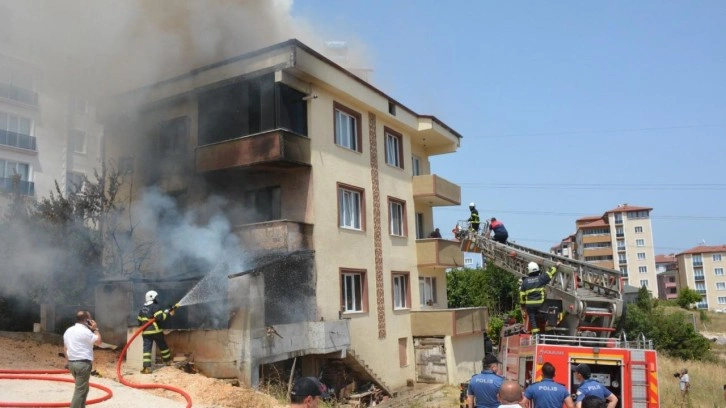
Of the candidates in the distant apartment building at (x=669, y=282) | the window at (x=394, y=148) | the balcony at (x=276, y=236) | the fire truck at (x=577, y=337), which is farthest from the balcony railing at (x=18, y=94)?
the distant apartment building at (x=669, y=282)

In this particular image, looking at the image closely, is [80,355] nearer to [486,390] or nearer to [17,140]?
[486,390]

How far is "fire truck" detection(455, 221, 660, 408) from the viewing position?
32.7ft

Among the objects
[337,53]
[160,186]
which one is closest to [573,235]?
[337,53]

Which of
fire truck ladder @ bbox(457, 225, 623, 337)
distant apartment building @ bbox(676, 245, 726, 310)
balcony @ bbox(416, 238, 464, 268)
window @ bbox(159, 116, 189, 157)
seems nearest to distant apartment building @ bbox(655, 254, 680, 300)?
distant apartment building @ bbox(676, 245, 726, 310)

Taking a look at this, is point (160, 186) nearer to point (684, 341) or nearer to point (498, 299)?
point (498, 299)

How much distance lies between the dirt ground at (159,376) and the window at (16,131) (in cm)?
2248

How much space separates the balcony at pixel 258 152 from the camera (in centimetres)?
1545

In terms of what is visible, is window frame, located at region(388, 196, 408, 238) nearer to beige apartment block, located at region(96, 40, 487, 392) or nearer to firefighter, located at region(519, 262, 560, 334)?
beige apartment block, located at region(96, 40, 487, 392)

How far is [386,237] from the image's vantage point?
2000 cm

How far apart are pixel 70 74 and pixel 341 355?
10897mm

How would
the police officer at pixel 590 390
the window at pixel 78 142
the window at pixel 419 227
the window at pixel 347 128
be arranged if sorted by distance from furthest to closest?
the window at pixel 78 142 → the window at pixel 419 227 → the window at pixel 347 128 → the police officer at pixel 590 390

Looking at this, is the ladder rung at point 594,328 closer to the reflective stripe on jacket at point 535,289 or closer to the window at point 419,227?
the reflective stripe on jacket at point 535,289

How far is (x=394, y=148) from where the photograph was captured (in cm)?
2180

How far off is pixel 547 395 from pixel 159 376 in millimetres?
7913
